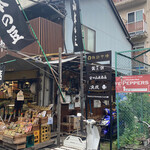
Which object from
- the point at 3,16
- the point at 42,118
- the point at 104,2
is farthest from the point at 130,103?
the point at 104,2

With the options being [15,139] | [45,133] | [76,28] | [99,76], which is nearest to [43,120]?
[45,133]

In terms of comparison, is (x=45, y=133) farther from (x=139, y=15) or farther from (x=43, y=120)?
(x=139, y=15)

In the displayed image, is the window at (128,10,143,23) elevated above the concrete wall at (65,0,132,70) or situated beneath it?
elevated above

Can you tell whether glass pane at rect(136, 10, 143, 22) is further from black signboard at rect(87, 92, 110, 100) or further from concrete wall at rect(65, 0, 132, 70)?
black signboard at rect(87, 92, 110, 100)

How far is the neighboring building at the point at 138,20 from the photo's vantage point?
20156 mm

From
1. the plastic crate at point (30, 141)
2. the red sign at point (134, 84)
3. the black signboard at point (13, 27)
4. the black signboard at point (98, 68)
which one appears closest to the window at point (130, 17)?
the black signboard at point (98, 68)

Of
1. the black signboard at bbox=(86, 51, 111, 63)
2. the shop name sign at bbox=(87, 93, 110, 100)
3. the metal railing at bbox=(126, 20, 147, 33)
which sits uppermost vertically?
the metal railing at bbox=(126, 20, 147, 33)

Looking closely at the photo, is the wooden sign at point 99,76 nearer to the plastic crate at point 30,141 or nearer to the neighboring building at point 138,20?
the plastic crate at point 30,141

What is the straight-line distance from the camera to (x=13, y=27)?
6.29 metres

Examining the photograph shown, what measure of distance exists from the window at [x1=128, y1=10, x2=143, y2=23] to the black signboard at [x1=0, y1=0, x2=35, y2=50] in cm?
1770

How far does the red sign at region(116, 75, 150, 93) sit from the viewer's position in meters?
5.82

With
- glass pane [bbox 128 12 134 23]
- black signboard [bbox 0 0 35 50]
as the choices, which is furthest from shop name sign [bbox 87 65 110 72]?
glass pane [bbox 128 12 134 23]

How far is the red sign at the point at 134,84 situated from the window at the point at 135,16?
16.8 metres

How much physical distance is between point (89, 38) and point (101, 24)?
2258 mm
